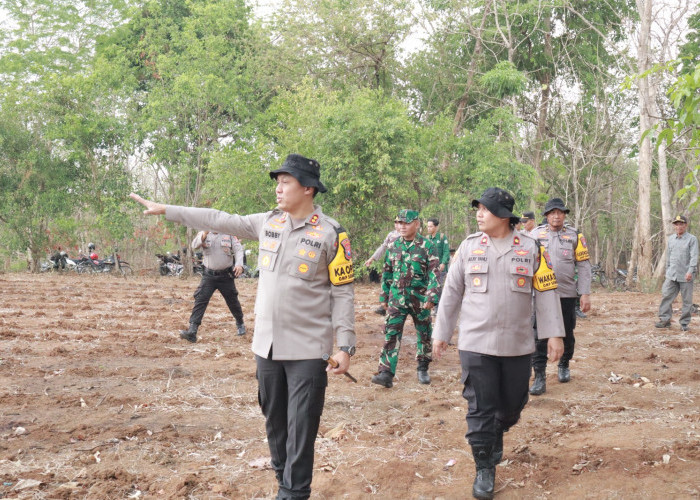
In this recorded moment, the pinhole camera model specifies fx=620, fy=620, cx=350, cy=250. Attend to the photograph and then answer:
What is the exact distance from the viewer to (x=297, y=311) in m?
3.56

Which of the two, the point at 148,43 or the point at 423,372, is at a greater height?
the point at 148,43

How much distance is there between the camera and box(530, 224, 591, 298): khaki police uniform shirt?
22.4 feet

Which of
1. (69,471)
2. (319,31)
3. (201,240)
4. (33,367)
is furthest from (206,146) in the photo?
(69,471)

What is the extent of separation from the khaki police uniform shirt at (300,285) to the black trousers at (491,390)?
3.41ft

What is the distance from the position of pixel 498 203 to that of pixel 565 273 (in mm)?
3031

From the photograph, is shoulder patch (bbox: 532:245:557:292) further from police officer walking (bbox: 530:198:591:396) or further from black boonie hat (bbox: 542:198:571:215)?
black boonie hat (bbox: 542:198:571:215)

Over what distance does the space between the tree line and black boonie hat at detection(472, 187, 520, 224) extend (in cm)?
1394

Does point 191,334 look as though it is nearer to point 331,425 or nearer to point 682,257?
point 331,425

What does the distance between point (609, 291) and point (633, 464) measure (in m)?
17.9

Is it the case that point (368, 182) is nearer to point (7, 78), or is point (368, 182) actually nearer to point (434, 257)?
point (434, 257)

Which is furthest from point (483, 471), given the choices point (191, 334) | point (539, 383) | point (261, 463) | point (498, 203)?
point (191, 334)

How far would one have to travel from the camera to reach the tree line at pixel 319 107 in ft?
64.1

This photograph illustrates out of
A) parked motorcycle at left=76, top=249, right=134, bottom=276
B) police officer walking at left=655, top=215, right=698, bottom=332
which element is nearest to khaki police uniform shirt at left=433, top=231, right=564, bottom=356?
police officer walking at left=655, top=215, right=698, bottom=332

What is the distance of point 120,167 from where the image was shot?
879 inches
